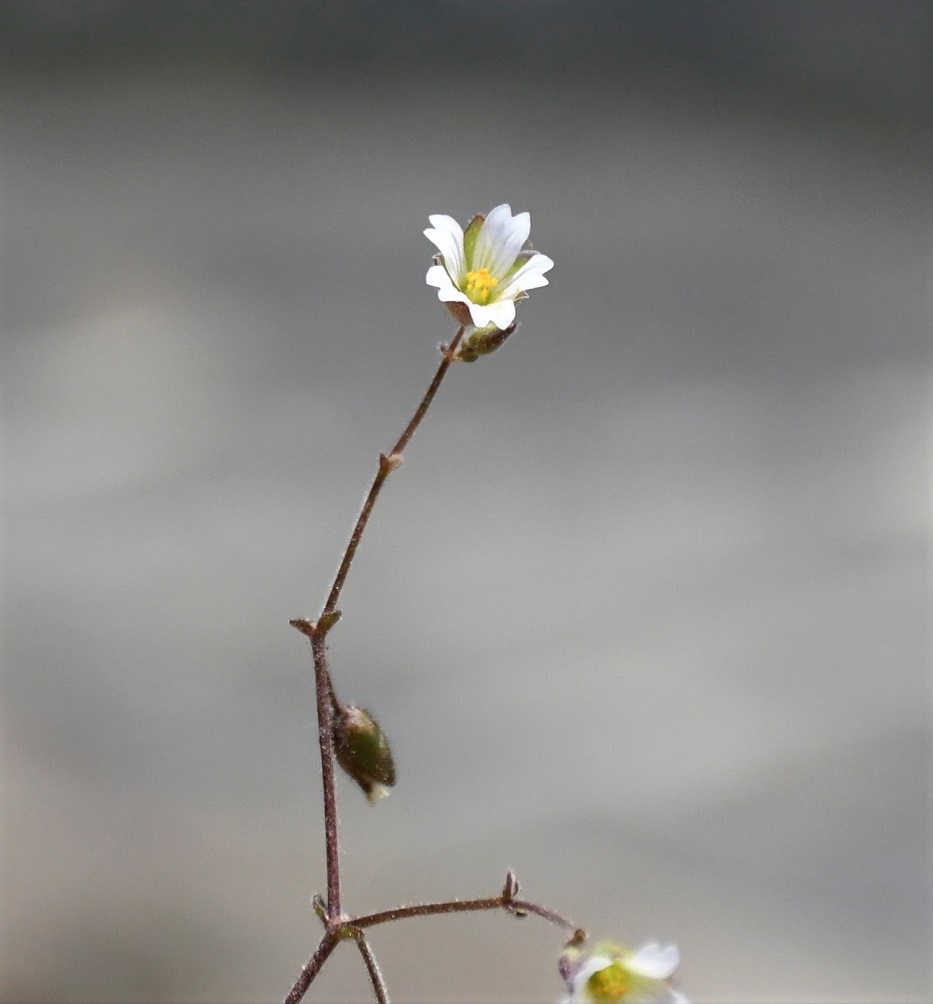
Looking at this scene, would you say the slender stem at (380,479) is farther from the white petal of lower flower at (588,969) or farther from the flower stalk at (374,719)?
the white petal of lower flower at (588,969)

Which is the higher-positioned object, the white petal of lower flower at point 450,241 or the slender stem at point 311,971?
the white petal of lower flower at point 450,241

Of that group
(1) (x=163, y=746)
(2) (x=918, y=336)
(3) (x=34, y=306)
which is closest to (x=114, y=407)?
(3) (x=34, y=306)

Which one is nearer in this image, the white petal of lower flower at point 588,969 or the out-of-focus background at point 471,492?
the white petal of lower flower at point 588,969

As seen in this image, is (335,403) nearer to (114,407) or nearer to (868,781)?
(114,407)

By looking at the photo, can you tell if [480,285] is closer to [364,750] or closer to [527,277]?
[527,277]

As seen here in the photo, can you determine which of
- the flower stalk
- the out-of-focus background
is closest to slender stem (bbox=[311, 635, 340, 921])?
the flower stalk

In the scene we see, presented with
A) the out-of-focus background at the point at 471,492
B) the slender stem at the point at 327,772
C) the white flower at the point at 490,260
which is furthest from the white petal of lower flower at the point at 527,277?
the out-of-focus background at the point at 471,492

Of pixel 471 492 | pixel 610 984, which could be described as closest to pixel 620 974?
pixel 610 984
